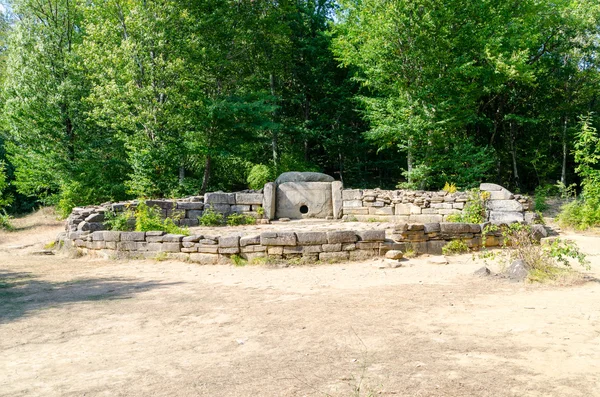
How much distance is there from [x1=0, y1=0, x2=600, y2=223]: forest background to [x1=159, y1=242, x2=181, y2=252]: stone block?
808 centimetres

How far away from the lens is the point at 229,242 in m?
8.85

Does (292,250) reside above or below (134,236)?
below

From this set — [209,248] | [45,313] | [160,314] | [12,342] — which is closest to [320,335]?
[160,314]

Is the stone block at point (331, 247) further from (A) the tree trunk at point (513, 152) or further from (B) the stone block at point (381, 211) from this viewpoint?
(A) the tree trunk at point (513, 152)

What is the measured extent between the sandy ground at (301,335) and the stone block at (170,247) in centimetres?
144

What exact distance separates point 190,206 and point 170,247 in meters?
4.41

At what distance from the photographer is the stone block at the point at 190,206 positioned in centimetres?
1345

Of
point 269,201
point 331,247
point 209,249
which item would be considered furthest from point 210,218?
point 331,247

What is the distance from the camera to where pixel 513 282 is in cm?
643

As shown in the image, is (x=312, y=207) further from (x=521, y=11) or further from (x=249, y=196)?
(x=521, y=11)

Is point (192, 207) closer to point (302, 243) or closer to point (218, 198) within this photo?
point (218, 198)

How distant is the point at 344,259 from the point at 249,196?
604 cm

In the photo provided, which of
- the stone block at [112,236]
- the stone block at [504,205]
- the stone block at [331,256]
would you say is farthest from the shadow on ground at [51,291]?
the stone block at [504,205]

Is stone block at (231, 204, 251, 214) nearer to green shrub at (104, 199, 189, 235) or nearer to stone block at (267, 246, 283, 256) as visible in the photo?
green shrub at (104, 199, 189, 235)
